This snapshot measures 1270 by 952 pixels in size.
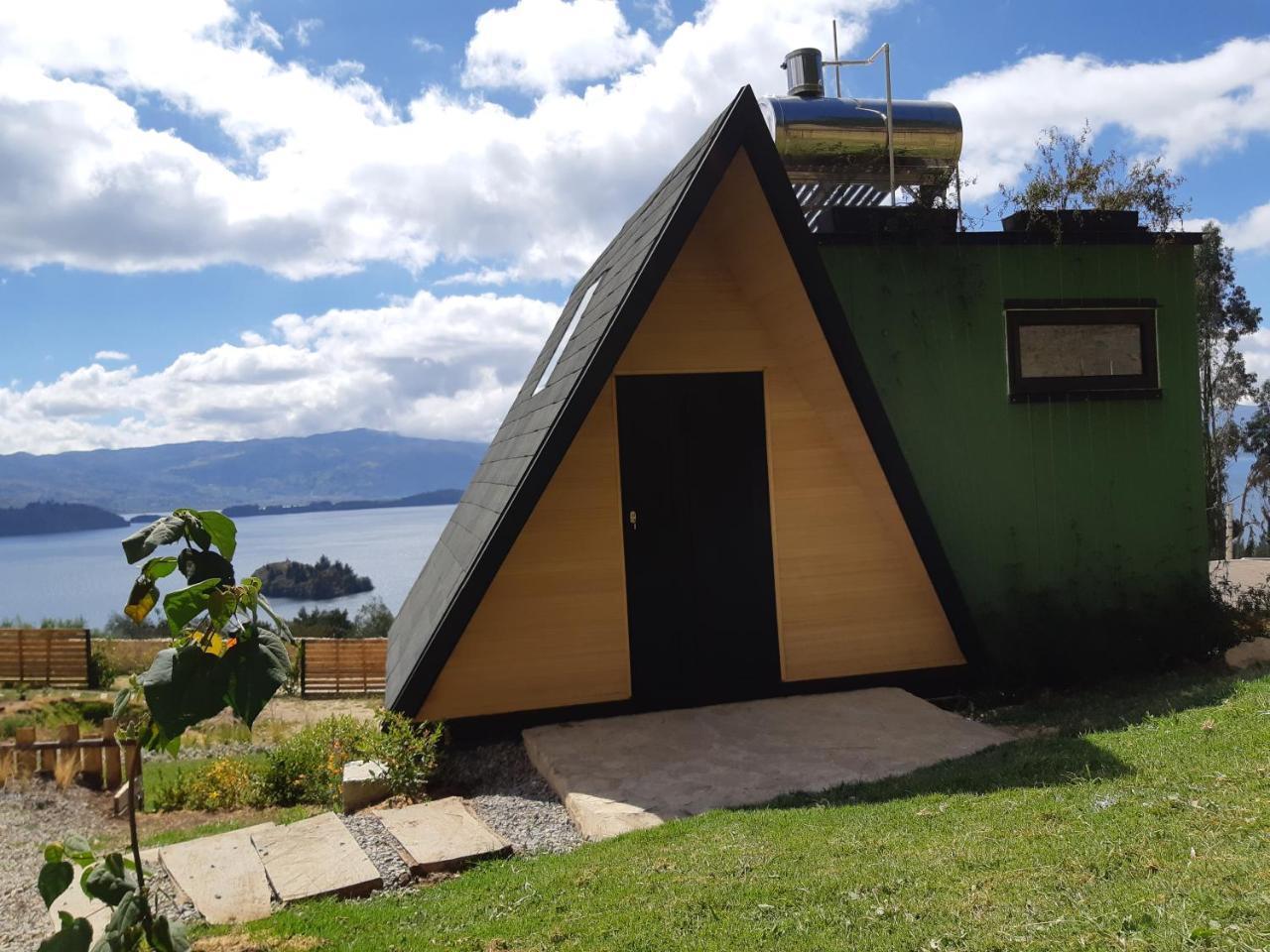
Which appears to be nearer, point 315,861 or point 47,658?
point 315,861

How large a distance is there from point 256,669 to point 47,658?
20836 millimetres

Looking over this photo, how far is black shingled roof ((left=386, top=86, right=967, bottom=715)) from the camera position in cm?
577

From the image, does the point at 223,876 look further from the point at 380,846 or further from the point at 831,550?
the point at 831,550

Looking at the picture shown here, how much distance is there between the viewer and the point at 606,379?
19.2 ft

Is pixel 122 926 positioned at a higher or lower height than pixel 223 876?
higher

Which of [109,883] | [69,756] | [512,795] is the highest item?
[109,883]

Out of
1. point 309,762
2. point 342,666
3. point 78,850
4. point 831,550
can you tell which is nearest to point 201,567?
point 78,850

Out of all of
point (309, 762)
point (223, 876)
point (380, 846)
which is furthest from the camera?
point (309, 762)

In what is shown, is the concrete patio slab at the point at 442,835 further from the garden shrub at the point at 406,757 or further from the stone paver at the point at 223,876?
the stone paver at the point at 223,876

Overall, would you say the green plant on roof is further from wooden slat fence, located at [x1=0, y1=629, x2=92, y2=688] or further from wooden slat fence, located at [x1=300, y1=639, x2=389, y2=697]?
wooden slat fence, located at [x1=0, y1=629, x2=92, y2=688]

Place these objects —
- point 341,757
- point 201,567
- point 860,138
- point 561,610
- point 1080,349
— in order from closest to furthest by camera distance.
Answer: point 201,567, point 341,757, point 561,610, point 1080,349, point 860,138

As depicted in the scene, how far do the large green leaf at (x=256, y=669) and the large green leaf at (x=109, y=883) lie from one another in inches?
23.5

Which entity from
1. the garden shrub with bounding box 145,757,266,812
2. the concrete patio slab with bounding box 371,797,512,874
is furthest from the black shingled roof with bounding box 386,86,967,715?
the garden shrub with bounding box 145,757,266,812

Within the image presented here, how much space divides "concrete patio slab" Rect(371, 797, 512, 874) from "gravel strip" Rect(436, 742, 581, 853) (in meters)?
0.15
